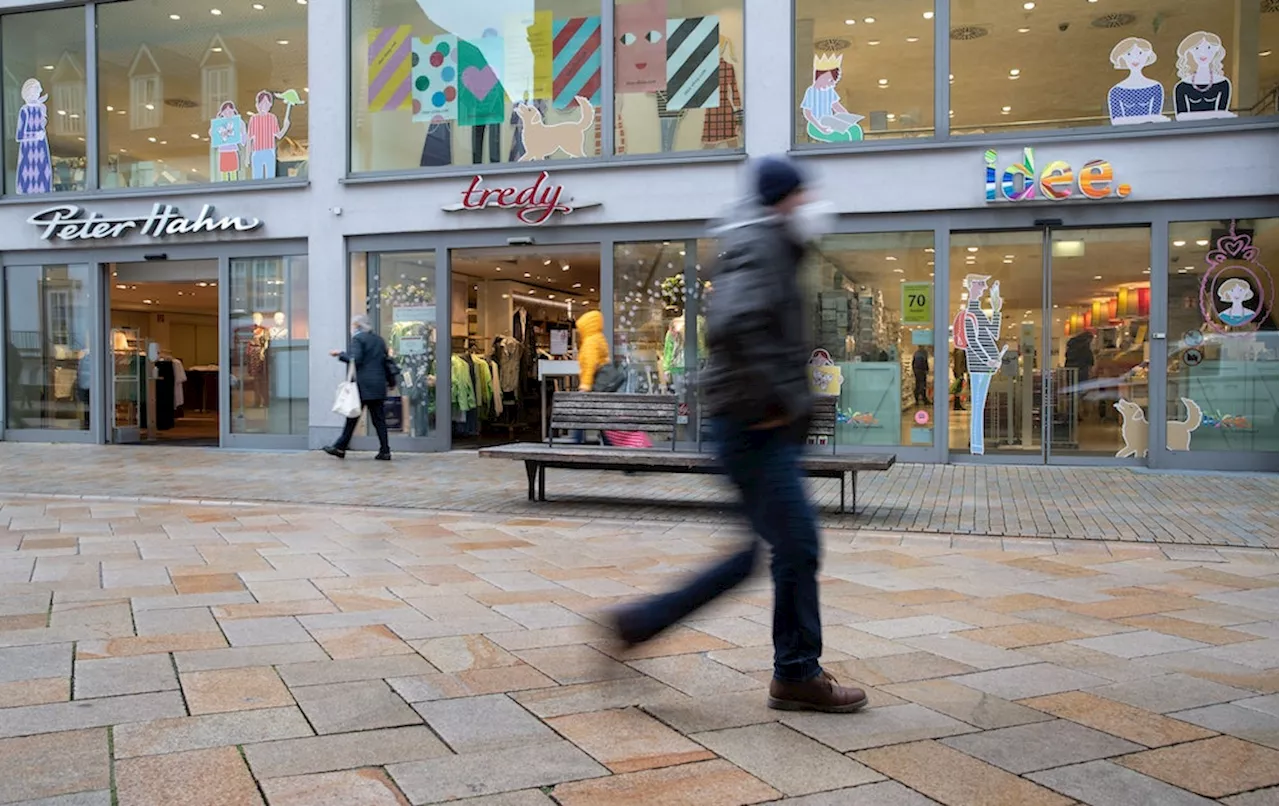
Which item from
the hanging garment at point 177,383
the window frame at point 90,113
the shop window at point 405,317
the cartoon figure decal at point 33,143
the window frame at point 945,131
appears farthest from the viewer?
the hanging garment at point 177,383

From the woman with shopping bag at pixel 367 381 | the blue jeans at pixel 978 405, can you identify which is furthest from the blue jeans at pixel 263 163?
the blue jeans at pixel 978 405

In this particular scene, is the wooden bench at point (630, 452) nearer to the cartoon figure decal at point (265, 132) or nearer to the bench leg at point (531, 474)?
the bench leg at point (531, 474)

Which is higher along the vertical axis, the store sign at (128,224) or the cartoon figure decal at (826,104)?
the cartoon figure decal at (826,104)

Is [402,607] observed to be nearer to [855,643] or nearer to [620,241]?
[855,643]

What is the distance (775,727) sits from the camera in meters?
3.37

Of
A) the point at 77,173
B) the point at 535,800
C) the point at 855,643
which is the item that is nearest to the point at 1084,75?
the point at 855,643

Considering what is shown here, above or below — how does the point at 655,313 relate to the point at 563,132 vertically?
below

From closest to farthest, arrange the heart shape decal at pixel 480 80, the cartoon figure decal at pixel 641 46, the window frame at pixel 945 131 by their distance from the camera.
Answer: the window frame at pixel 945 131, the cartoon figure decal at pixel 641 46, the heart shape decal at pixel 480 80

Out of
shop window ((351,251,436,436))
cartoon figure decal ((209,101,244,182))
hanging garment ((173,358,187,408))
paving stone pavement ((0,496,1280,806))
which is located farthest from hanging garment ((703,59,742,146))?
hanging garment ((173,358,187,408))

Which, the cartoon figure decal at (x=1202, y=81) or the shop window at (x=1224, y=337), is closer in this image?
the shop window at (x=1224, y=337)

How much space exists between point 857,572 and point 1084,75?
889 centimetres

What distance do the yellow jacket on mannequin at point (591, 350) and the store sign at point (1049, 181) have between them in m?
4.66

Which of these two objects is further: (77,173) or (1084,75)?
(77,173)

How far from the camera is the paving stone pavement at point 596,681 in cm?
293
